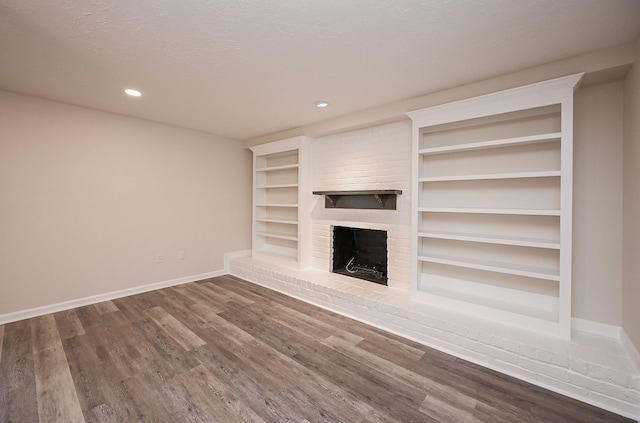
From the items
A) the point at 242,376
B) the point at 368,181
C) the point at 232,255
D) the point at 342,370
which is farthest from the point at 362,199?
the point at 232,255

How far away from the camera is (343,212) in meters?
3.83

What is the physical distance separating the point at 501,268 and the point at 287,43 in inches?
102

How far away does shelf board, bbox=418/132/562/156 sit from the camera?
2.18 meters

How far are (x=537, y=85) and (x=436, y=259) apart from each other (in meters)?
1.74

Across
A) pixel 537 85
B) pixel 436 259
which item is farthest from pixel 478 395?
pixel 537 85

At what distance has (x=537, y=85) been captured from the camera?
7.18ft

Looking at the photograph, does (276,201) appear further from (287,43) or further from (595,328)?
(595,328)

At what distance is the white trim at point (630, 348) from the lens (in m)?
1.75

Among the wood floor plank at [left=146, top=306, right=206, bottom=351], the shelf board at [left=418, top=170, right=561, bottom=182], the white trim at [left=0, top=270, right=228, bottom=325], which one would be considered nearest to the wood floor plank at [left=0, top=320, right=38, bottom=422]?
the white trim at [left=0, top=270, right=228, bottom=325]

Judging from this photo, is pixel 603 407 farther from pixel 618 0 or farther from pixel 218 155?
pixel 218 155

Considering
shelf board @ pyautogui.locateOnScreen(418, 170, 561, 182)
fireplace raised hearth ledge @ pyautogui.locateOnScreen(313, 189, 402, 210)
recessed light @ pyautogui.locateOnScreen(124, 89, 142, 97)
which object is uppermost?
recessed light @ pyautogui.locateOnScreen(124, 89, 142, 97)

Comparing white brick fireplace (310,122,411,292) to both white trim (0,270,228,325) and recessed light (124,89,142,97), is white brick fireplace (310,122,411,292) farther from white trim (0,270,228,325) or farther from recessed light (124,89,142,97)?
recessed light (124,89,142,97)

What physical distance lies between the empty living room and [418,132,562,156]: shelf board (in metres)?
0.04

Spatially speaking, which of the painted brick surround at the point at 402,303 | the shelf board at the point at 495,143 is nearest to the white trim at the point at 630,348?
the painted brick surround at the point at 402,303
